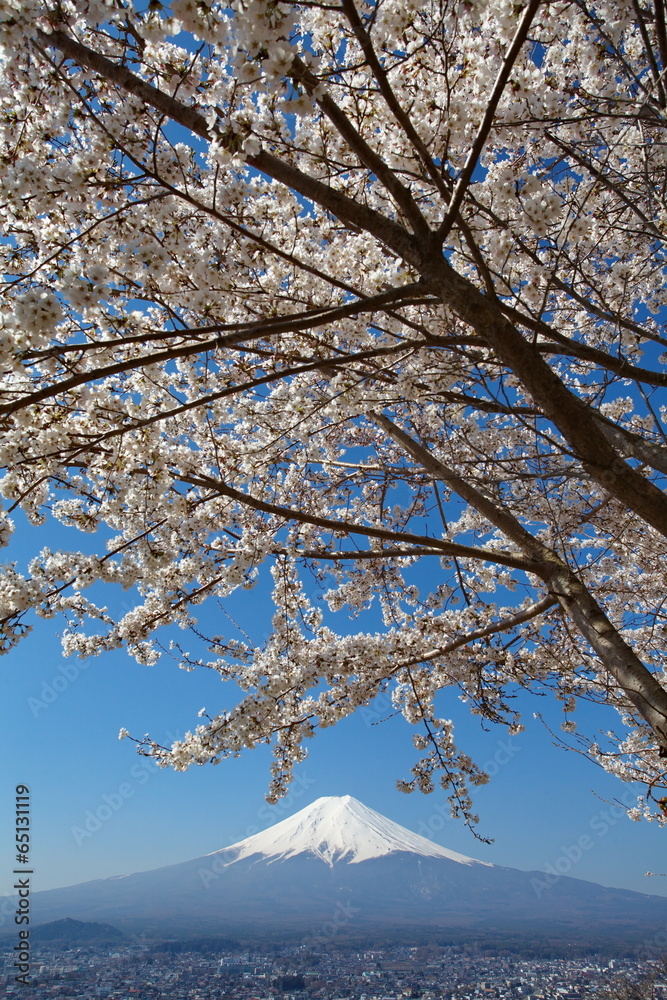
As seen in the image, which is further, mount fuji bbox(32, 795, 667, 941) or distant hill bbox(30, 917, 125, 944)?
mount fuji bbox(32, 795, 667, 941)

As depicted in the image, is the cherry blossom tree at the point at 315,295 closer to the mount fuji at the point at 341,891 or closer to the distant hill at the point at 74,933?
the distant hill at the point at 74,933

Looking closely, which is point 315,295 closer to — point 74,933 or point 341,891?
point 74,933

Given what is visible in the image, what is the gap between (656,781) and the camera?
8.72 feet

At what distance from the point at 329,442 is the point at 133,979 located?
29006mm

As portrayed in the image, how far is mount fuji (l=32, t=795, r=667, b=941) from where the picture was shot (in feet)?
Answer: 148

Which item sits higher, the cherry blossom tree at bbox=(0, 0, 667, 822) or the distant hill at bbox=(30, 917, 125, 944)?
the cherry blossom tree at bbox=(0, 0, 667, 822)

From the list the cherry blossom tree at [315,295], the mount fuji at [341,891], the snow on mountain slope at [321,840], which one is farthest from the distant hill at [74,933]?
the cherry blossom tree at [315,295]

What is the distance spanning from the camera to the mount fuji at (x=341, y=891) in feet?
148

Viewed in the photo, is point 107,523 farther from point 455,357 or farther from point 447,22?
point 447,22

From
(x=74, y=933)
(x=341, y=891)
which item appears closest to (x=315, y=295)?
(x=74, y=933)

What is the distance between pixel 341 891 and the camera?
54.3 meters

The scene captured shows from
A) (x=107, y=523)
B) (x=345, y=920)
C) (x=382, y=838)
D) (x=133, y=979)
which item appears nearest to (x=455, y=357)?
(x=107, y=523)

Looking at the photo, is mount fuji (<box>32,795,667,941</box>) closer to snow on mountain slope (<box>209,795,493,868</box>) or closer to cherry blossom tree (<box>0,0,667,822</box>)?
snow on mountain slope (<box>209,795,493,868</box>)

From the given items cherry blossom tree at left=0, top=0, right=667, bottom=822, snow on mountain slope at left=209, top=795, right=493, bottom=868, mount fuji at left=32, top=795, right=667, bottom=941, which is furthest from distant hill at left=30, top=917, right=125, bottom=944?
cherry blossom tree at left=0, top=0, right=667, bottom=822
